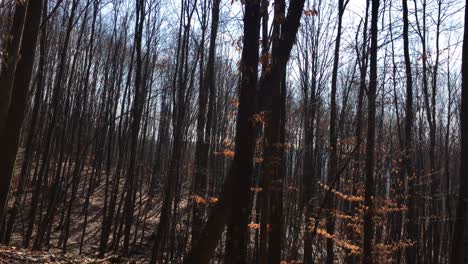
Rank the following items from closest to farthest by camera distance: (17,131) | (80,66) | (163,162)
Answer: (17,131)
(80,66)
(163,162)

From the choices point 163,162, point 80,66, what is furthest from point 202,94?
point 163,162

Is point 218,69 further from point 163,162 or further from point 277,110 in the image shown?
point 277,110

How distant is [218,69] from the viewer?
23.5 m

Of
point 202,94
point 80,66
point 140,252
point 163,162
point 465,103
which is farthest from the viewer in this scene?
point 163,162

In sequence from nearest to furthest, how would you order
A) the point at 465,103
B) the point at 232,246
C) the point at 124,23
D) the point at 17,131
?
the point at 232,246, the point at 17,131, the point at 465,103, the point at 124,23

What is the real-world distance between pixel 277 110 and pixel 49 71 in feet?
62.3

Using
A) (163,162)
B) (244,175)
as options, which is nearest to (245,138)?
(244,175)

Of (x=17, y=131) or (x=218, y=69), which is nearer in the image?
(x=17, y=131)

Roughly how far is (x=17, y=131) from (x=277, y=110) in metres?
4.44

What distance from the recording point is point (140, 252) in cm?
1886

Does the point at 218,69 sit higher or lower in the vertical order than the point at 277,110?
higher

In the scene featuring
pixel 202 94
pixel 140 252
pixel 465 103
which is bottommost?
pixel 140 252

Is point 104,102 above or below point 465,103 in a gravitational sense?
above

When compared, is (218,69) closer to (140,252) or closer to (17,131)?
(140,252)
